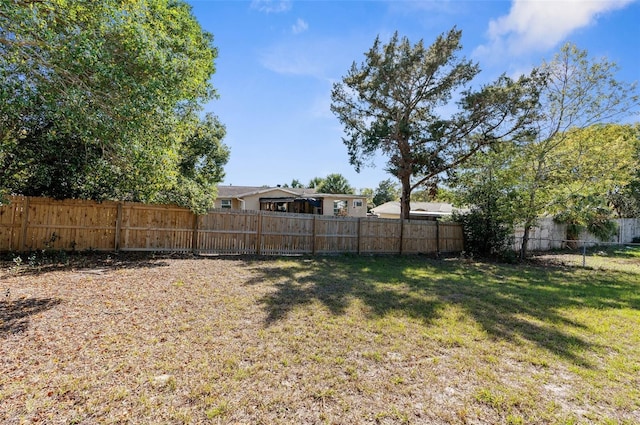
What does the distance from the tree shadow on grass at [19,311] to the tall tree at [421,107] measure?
12544mm

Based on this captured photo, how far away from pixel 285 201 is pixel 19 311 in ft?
65.2

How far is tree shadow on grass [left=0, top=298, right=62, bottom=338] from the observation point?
3920 millimetres

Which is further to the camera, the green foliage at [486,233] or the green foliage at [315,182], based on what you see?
the green foliage at [315,182]

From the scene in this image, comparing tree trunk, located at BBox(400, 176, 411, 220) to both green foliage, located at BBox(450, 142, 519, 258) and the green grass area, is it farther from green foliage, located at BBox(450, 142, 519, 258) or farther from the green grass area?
the green grass area

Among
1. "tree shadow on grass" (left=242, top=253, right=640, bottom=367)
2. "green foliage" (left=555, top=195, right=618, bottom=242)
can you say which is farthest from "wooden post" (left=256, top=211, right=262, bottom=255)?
"green foliage" (left=555, top=195, right=618, bottom=242)

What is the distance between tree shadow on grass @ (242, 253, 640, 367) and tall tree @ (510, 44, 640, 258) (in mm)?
3185

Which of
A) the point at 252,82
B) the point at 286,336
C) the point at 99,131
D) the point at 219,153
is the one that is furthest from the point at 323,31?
the point at 219,153

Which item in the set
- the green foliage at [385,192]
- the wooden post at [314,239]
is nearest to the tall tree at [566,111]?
the wooden post at [314,239]

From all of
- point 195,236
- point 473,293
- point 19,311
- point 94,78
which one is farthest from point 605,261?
point 19,311

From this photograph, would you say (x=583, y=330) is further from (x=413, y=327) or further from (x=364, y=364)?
(x=364, y=364)

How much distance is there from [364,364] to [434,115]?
A: 1434cm

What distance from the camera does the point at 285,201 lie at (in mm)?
24203

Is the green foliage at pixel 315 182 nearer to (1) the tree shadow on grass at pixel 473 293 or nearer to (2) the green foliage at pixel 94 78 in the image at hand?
(1) the tree shadow on grass at pixel 473 293

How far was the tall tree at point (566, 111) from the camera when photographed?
11578 millimetres
